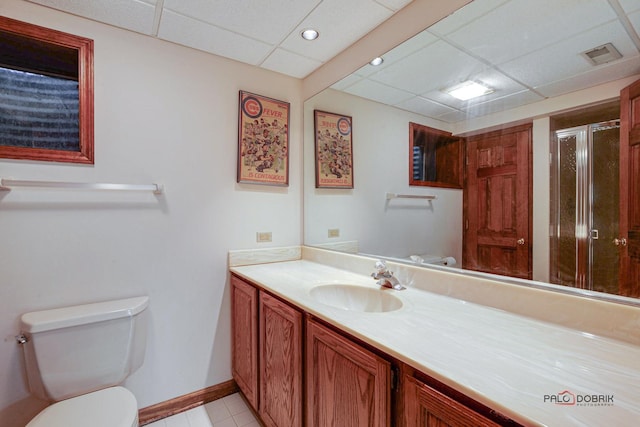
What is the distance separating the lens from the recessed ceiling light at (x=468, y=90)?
142 cm

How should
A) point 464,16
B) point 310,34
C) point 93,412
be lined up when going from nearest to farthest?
point 93,412 < point 464,16 < point 310,34

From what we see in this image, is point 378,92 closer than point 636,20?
No

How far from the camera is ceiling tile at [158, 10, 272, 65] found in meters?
1.59

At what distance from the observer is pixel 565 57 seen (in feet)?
3.70

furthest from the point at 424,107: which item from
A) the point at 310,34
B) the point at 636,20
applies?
the point at 636,20

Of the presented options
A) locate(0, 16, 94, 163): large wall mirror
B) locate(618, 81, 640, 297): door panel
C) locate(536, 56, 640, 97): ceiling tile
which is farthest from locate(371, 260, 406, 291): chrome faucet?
locate(0, 16, 94, 163): large wall mirror

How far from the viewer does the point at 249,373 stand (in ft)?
5.64

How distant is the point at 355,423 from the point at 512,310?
711 millimetres

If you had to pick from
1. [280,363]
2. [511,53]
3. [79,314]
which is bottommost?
[280,363]

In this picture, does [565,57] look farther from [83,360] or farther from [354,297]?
[83,360]

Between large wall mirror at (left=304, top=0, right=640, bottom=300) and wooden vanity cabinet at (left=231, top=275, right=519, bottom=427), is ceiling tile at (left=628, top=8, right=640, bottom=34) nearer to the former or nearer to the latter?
large wall mirror at (left=304, top=0, right=640, bottom=300)

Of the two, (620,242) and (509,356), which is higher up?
(620,242)

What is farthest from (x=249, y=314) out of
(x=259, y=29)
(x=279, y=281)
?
(x=259, y=29)

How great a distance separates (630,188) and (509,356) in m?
0.72
